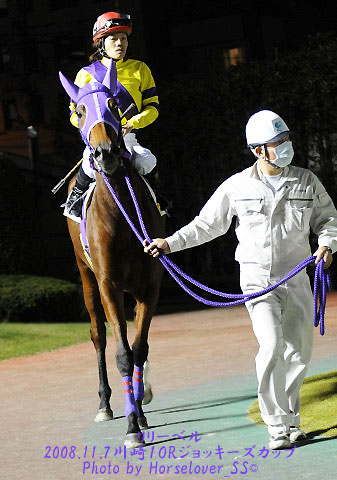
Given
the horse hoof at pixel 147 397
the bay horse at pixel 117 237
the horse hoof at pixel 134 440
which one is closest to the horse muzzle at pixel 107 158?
the bay horse at pixel 117 237

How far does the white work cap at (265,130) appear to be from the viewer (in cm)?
506

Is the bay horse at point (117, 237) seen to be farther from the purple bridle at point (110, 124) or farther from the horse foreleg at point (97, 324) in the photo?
the horse foreleg at point (97, 324)

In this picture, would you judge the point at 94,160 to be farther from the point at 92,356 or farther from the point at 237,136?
the point at 237,136

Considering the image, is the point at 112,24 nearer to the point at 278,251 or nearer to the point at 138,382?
the point at 278,251

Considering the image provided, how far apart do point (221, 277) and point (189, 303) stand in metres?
2.05

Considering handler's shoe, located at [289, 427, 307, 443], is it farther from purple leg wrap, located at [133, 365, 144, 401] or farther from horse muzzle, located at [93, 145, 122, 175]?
horse muzzle, located at [93, 145, 122, 175]

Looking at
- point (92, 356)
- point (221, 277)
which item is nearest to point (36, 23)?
point (221, 277)

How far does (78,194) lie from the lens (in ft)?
21.5

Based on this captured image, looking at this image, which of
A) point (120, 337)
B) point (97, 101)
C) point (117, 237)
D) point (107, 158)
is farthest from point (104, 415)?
point (97, 101)

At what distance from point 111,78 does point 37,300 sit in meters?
6.97

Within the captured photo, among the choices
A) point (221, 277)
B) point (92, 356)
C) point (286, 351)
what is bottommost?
point (221, 277)

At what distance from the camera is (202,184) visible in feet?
53.4

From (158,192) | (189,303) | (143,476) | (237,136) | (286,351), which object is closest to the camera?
(143,476)

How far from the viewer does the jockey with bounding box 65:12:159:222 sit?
625 centimetres
